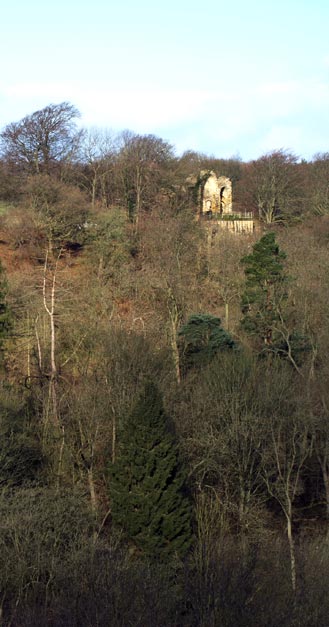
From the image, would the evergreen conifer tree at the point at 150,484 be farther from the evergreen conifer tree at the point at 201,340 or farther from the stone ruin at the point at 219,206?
the stone ruin at the point at 219,206

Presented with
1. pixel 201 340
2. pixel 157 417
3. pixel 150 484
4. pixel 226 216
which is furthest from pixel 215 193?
pixel 150 484

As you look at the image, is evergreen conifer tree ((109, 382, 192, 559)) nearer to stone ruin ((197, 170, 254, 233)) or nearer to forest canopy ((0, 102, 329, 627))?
forest canopy ((0, 102, 329, 627))

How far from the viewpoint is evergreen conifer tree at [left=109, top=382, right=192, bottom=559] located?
56.4 feet

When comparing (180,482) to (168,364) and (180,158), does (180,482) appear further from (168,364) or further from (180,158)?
(180,158)

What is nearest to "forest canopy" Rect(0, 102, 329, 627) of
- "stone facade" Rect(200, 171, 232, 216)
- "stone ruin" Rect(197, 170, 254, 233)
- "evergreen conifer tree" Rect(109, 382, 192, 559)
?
"evergreen conifer tree" Rect(109, 382, 192, 559)

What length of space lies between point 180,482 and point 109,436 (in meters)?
4.38

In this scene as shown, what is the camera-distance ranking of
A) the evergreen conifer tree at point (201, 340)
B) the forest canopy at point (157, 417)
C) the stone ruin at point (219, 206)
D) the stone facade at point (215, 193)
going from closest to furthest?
1. the forest canopy at point (157, 417)
2. the evergreen conifer tree at point (201, 340)
3. the stone ruin at point (219, 206)
4. the stone facade at point (215, 193)

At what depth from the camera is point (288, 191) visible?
4909 cm

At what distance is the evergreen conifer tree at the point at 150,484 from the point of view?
56.4 feet

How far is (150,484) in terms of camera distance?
1758 centimetres

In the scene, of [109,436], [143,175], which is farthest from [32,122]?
[109,436]

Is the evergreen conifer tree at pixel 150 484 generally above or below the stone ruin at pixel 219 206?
below

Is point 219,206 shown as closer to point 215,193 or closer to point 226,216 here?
point 215,193

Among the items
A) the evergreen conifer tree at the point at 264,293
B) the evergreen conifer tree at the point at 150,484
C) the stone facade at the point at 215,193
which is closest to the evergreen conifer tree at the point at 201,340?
the evergreen conifer tree at the point at 264,293
